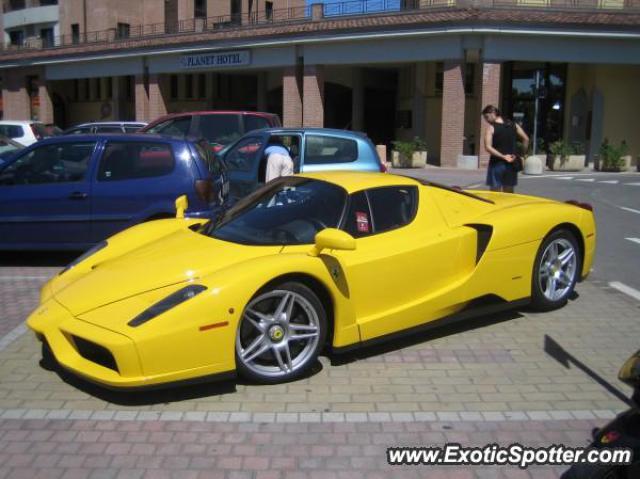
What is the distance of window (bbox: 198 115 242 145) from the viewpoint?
42.9 feet

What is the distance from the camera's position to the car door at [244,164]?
9680 millimetres

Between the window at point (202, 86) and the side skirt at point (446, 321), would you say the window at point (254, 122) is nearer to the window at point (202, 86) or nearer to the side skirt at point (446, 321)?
the side skirt at point (446, 321)

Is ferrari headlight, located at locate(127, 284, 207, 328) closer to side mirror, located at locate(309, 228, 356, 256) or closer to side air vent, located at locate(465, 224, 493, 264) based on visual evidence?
side mirror, located at locate(309, 228, 356, 256)

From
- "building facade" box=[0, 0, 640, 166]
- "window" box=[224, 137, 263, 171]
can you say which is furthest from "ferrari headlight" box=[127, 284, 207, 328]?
"building facade" box=[0, 0, 640, 166]

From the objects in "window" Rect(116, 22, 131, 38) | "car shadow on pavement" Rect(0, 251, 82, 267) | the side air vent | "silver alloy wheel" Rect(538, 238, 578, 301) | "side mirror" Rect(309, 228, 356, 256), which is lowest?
"car shadow on pavement" Rect(0, 251, 82, 267)

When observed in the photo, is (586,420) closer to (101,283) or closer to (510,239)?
(510,239)

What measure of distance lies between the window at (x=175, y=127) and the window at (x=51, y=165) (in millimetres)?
5654

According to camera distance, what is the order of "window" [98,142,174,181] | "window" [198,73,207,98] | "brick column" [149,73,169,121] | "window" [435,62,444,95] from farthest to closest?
"window" [198,73,207,98]
"brick column" [149,73,169,121]
"window" [435,62,444,95]
"window" [98,142,174,181]

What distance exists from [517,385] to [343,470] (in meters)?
1.61

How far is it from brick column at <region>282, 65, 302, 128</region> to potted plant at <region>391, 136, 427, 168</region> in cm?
600

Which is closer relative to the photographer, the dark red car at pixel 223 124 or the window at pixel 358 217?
the window at pixel 358 217

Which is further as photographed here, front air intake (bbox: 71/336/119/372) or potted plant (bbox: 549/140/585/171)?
potted plant (bbox: 549/140/585/171)

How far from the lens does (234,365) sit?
402 centimetres

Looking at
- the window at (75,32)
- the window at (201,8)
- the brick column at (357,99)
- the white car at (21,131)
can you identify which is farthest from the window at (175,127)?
the window at (75,32)
